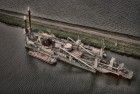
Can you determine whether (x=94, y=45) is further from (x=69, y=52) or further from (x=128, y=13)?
(x=128, y=13)

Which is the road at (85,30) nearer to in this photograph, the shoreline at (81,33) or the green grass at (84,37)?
the shoreline at (81,33)

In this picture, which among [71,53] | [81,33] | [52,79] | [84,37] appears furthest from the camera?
[81,33]

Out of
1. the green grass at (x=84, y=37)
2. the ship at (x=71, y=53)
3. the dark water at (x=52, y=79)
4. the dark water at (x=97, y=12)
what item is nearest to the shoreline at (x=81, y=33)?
the green grass at (x=84, y=37)

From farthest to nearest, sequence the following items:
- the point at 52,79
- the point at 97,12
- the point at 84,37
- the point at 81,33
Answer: the point at 97,12, the point at 81,33, the point at 84,37, the point at 52,79

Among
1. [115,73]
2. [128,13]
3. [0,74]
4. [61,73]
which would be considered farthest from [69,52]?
[128,13]

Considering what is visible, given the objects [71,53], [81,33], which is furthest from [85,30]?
[71,53]

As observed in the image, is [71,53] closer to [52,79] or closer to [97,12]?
[52,79]
